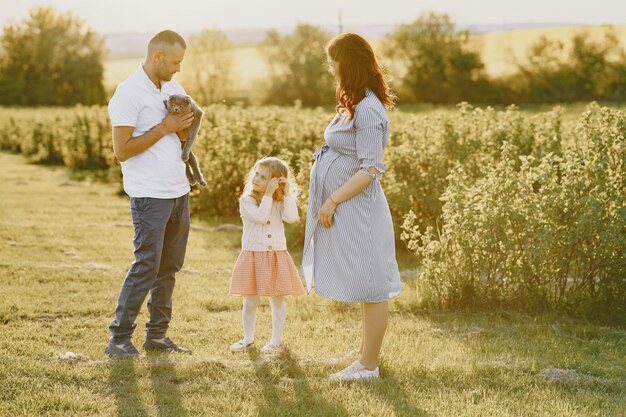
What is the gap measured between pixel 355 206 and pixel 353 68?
84cm

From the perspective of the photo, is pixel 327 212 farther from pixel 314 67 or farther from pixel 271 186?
pixel 314 67

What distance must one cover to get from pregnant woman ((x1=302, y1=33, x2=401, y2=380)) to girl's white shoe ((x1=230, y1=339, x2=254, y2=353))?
3.24 feet

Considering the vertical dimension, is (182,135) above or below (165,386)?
above

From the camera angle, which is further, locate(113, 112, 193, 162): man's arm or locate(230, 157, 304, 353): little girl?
locate(230, 157, 304, 353): little girl

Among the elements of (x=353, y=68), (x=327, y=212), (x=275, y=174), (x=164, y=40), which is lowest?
(x=327, y=212)

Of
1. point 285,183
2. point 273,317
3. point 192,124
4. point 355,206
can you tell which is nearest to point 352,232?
point 355,206

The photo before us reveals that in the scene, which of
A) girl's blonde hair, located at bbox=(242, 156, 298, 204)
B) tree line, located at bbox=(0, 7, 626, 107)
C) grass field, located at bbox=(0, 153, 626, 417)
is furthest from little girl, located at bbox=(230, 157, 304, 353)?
tree line, located at bbox=(0, 7, 626, 107)

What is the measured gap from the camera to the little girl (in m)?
6.02

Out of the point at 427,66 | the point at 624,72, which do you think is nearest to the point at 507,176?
the point at 624,72

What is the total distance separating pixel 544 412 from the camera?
4805 mm

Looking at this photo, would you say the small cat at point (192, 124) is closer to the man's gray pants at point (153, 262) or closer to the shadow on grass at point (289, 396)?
the man's gray pants at point (153, 262)

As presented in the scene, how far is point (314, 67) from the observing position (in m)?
52.8

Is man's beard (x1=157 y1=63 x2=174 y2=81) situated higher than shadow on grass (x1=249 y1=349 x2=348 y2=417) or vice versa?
man's beard (x1=157 y1=63 x2=174 y2=81)

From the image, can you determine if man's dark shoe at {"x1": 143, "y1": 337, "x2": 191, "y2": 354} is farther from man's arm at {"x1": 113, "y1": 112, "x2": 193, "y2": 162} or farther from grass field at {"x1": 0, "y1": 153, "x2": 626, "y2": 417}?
man's arm at {"x1": 113, "y1": 112, "x2": 193, "y2": 162}
